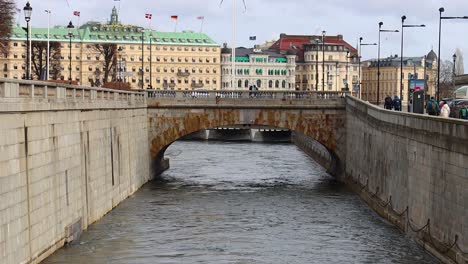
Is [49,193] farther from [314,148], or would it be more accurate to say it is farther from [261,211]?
[314,148]

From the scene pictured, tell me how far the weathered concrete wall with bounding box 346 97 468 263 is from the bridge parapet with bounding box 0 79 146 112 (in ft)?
49.3

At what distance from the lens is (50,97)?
3612 cm

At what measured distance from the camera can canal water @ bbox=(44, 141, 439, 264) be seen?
36.7 meters

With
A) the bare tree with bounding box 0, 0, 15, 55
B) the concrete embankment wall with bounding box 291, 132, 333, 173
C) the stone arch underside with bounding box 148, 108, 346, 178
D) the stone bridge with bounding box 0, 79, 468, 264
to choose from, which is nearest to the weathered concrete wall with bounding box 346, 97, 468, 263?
the stone bridge with bounding box 0, 79, 468, 264

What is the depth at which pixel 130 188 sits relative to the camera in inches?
2200

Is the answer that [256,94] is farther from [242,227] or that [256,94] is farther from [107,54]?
[107,54]

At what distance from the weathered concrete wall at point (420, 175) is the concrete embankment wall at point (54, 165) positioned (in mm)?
14552

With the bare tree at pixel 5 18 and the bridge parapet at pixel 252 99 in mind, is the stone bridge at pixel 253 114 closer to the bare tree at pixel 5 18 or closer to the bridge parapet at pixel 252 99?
the bridge parapet at pixel 252 99

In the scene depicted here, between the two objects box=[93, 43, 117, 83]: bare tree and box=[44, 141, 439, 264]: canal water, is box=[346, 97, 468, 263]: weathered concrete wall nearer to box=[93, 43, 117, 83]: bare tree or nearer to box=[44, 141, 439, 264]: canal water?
box=[44, 141, 439, 264]: canal water

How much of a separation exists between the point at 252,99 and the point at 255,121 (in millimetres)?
1629

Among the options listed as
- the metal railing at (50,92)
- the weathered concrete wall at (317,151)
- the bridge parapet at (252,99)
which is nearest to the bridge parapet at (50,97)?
the metal railing at (50,92)

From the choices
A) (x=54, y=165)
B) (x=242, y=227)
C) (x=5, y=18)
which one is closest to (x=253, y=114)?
(x=242, y=227)

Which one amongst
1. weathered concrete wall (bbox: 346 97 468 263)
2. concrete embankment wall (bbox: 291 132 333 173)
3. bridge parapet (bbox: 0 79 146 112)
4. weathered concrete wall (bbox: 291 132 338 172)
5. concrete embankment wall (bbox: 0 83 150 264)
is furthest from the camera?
concrete embankment wall (bbox: 291 132 333 173)

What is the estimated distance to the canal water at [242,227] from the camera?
36.7 m
